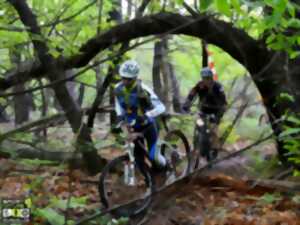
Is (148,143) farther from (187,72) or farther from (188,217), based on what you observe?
(187,72)

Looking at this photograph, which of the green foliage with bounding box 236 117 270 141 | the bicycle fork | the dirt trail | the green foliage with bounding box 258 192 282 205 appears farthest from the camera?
the bicycle fork

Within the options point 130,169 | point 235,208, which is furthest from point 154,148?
point 235,208

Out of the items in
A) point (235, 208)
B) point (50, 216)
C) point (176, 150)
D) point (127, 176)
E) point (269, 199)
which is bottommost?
point (235, 208)

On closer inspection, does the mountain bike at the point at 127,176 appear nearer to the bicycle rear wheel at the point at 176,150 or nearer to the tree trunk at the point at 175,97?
the bicycle rear wheel at the point at 176,150

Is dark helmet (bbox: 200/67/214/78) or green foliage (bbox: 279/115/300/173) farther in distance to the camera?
dark helmet (bbox: 200/67/214/78)

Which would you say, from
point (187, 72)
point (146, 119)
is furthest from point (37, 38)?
point (187, 72)

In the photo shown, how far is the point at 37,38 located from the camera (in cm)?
657

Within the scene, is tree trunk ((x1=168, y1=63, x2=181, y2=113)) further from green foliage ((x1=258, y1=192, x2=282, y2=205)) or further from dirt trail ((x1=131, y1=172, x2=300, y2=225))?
green foliage ((x1=258, y1=192, x2=282, y2=205))

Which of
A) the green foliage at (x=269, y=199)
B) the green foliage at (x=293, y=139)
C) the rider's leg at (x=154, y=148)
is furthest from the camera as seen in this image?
the rider's leg at (x=154, y=148)

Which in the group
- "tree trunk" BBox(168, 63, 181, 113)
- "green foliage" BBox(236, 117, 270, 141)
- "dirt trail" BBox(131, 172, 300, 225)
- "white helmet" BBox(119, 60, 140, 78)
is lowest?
"dirt trail" BBox(131, 172, 300, 225)

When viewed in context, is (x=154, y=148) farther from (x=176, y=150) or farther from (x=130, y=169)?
(x=130, y=169)

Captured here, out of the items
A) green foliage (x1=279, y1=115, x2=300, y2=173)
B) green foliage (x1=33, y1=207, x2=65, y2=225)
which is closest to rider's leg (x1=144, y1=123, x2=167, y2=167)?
green foliage (x1=279, y1=115, x2=300, y2=173)

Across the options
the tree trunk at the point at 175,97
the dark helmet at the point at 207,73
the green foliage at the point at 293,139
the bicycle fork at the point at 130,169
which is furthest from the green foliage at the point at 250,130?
the dark helmet at the point at 207,73

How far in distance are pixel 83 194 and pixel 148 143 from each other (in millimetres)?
1424
